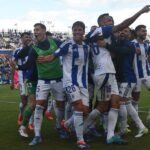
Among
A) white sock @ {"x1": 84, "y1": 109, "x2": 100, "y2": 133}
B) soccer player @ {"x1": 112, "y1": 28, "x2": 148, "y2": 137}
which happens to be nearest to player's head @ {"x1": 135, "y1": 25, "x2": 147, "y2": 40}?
soccer player @ {"x1": 112, "y1": 28, "x2": 148, "y2": 137}

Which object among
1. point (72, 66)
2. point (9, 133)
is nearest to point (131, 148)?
point (72, 66)

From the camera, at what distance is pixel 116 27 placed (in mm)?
7398

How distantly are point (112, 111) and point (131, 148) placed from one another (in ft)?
2.72

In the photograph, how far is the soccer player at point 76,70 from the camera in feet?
24.9

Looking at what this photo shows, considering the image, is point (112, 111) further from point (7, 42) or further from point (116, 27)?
point (7, 42)

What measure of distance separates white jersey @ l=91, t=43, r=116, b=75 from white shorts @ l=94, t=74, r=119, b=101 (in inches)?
3.6

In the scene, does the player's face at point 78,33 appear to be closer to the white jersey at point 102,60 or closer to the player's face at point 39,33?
the white jersey at point 102,60

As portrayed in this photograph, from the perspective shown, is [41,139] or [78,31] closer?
[78,31]

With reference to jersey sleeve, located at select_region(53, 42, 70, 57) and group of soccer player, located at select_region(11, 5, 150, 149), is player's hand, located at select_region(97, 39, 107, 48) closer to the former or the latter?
group of soccer player, located at select_region(11, 5, 150, 149)

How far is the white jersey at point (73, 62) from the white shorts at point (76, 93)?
72mm

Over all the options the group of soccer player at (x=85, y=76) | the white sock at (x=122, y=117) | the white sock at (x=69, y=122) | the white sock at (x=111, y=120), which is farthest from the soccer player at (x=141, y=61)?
the white sock at (x=69, y=122)

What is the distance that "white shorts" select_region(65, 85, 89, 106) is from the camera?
7.58 metres

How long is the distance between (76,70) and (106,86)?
623 millimetres

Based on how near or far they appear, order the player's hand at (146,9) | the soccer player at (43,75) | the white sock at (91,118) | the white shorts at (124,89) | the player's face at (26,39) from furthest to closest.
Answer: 1. the player's face at (26,39)
2. the white shorts at (124,89)
3. the soccer player at (43,75)
4. the white sock at (91,118)
5. the player's hand at (146,9)
